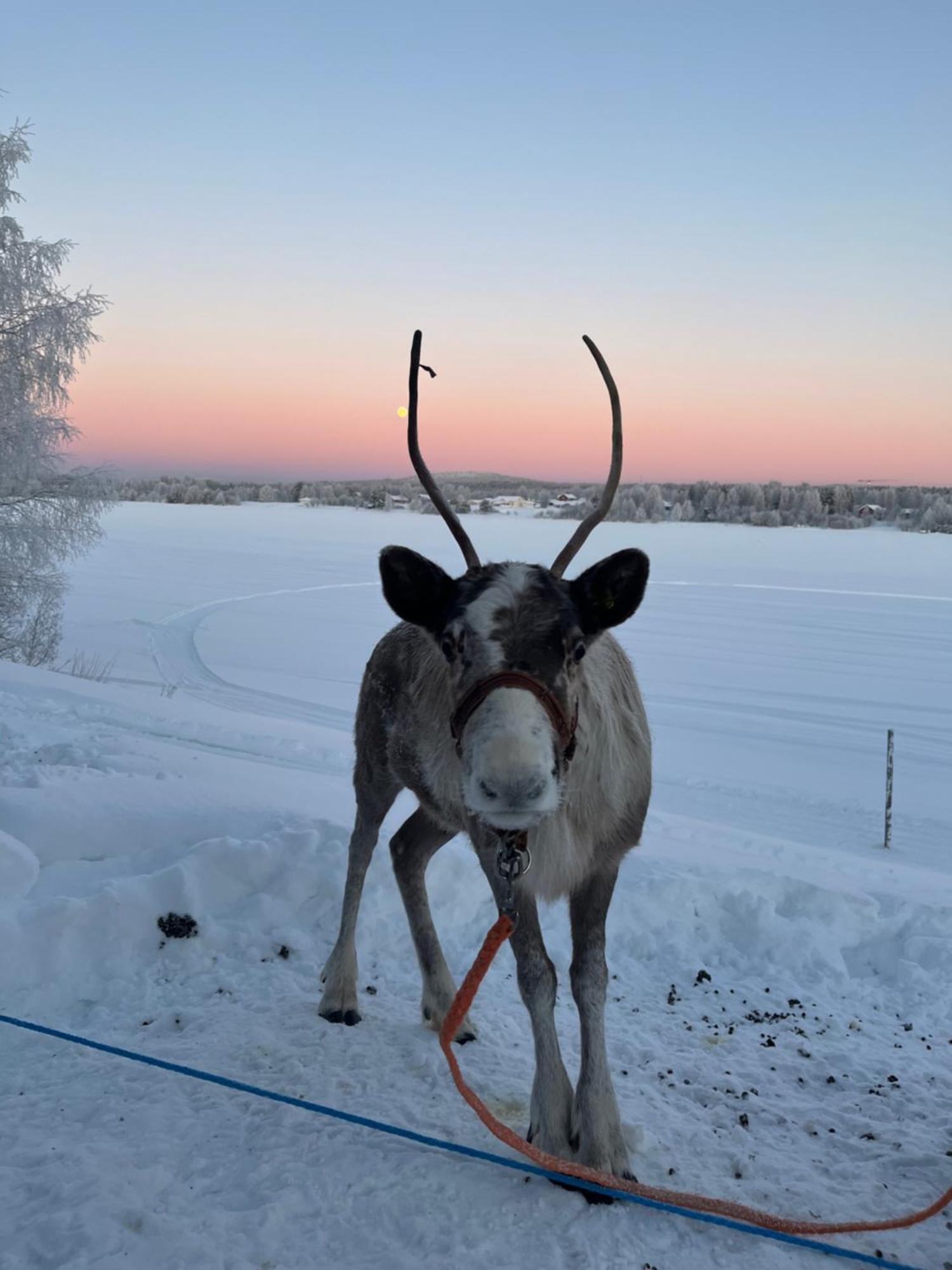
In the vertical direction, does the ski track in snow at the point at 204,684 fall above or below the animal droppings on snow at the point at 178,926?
below

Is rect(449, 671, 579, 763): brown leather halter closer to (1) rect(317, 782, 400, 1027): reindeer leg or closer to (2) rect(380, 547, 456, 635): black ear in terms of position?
(2) rect(380, 547, 456, 635): black ear

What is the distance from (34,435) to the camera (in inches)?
699

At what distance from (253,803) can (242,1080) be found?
2.89 m

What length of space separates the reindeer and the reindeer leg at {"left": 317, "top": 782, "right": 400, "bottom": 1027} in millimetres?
16

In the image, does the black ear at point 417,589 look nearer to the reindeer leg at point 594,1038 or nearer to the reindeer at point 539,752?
the reindeer at point 539,752

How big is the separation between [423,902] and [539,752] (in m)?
2.33

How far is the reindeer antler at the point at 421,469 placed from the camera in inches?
148

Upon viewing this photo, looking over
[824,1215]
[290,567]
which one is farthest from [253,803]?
[290,567]

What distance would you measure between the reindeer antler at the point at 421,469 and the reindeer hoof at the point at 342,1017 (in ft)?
7.58

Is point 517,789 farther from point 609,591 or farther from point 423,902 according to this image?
point 423,902

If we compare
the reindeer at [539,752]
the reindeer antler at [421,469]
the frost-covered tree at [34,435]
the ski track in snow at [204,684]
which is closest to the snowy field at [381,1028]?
the reindeer at [539,752]

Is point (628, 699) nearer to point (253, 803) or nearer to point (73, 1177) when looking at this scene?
point (73, 1177)

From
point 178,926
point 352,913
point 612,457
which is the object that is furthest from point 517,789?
point 178,926

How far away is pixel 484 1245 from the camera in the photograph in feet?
9.52
